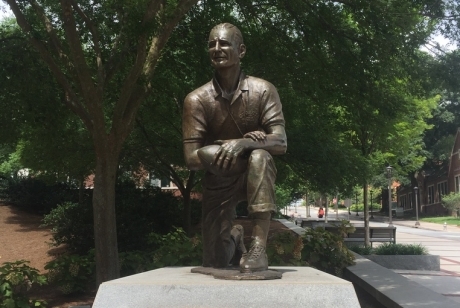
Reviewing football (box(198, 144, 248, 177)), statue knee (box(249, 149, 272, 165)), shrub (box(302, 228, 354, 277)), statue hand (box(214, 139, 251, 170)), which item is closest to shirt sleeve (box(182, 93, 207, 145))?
football (box(198, 144, 248, 177))

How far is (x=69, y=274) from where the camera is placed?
30.5 ft

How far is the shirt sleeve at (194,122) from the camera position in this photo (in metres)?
5.10

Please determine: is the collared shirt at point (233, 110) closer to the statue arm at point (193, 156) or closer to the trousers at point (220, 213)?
the statue arm at point (193, 156)

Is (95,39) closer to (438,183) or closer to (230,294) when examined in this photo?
(230,294)

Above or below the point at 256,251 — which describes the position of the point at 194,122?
above

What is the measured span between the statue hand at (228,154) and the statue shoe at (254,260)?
0.67m

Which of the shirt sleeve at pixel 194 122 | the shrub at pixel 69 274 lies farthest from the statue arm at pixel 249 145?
the shrub at pixel 69 274

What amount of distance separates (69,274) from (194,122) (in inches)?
206

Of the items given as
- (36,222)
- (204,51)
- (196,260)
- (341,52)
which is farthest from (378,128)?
(36,222)

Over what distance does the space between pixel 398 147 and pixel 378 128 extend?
1040 cm

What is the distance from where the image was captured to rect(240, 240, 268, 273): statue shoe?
443 cm

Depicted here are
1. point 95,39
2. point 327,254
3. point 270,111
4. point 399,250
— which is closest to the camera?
point 270,111

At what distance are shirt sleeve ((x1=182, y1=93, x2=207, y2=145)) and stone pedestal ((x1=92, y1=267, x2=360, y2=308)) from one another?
1443 mm

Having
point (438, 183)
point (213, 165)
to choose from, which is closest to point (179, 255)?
point (213, 165)
